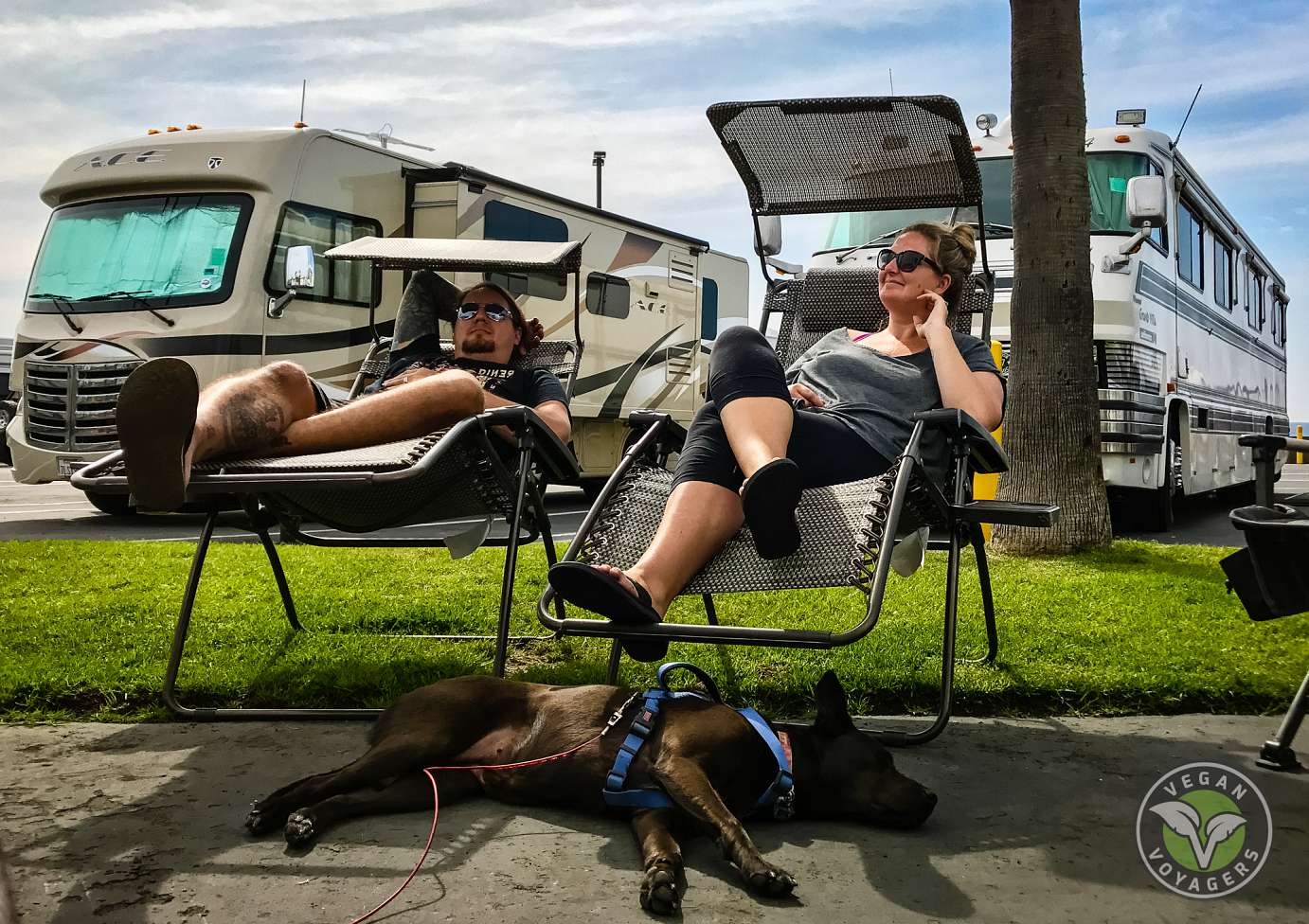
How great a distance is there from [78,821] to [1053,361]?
5679 millimetres

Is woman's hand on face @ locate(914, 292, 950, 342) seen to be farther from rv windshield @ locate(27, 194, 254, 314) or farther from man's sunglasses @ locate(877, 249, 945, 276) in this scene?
rv windshield @ locate(27, 194, 254, 314)

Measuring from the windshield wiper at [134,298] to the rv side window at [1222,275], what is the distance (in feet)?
33.7

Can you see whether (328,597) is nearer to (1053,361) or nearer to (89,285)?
(1053,361)

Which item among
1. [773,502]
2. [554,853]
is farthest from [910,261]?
[554,853]

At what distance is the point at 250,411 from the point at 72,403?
23.1 ft

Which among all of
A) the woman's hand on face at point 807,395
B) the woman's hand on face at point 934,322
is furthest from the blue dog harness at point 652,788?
the woman's hand on face at point 934,322

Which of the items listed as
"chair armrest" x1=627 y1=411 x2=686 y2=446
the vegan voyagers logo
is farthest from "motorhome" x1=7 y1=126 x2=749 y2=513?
the vegan voyagers logo

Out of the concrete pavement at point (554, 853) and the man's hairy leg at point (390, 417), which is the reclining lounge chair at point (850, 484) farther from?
the man's hairy leg at point (390, 417)

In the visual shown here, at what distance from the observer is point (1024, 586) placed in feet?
19.0

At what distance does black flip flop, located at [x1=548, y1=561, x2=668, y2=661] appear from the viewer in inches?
109

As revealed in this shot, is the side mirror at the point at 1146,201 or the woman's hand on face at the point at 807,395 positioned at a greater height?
the side mirror at the point at 1146,201

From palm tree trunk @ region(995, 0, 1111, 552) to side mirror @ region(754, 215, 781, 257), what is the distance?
72.0 inches

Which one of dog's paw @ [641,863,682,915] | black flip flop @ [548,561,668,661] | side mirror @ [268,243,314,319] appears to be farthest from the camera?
side mirror @ [268,243,314,319]

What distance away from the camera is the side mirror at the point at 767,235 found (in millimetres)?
5543
